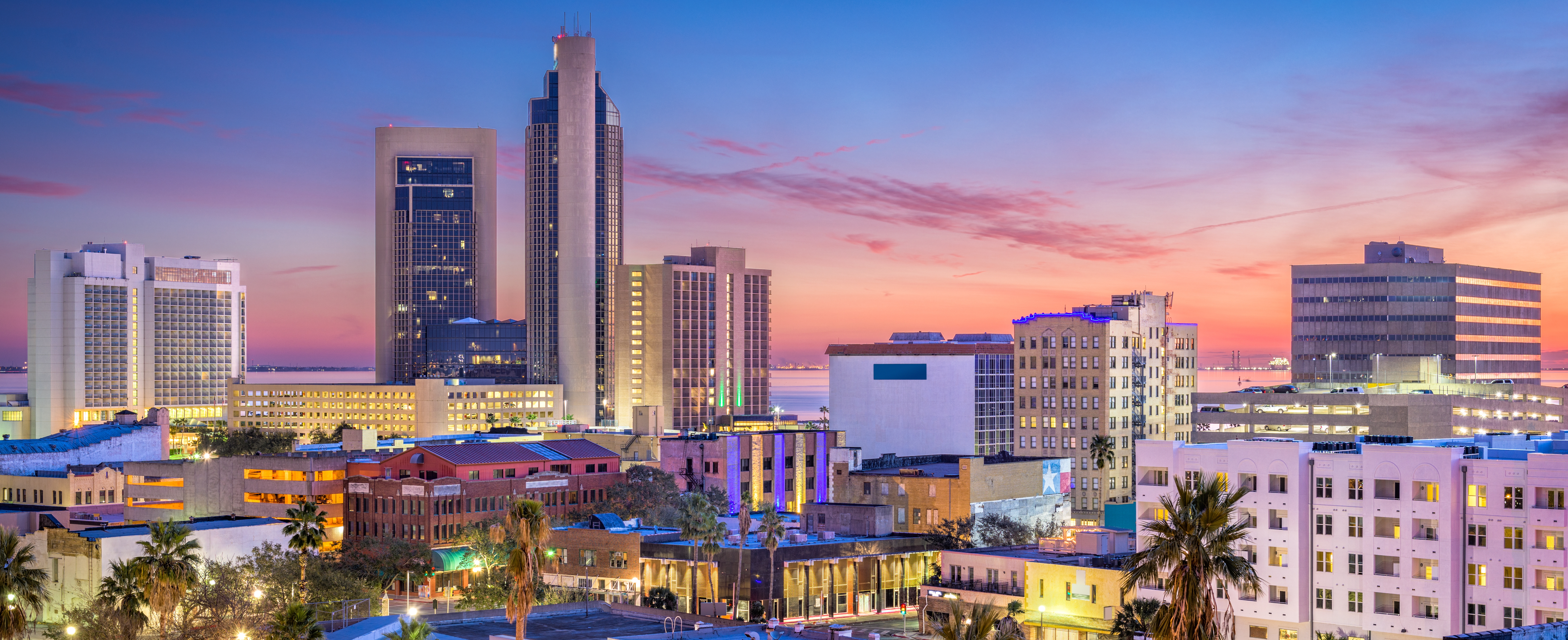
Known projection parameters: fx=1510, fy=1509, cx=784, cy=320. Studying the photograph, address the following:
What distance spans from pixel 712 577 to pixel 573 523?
3525cm

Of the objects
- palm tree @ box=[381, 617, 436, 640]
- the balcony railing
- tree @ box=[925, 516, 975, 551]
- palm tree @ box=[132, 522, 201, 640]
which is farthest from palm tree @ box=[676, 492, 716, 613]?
palm tree @ box=[381, 617, 436, 640]

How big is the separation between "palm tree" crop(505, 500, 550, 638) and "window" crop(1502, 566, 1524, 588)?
60.1 metres

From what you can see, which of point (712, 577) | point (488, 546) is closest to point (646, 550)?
point (712, 577)

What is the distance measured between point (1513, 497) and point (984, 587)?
40.7 m

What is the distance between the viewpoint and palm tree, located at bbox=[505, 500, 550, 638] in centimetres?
7412

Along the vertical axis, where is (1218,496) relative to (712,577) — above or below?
above

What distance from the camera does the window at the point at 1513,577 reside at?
94062mm

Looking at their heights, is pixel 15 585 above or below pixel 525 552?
below

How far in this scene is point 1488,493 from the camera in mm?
95062

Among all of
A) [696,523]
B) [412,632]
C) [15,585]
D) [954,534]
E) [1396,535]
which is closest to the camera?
[412,632]

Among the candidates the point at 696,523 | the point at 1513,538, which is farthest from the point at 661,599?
the point at 1513,538

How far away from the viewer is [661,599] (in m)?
128

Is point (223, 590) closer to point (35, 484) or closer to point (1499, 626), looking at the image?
point (1499, 626)

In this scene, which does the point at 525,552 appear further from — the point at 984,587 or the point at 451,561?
the point at 451,561
